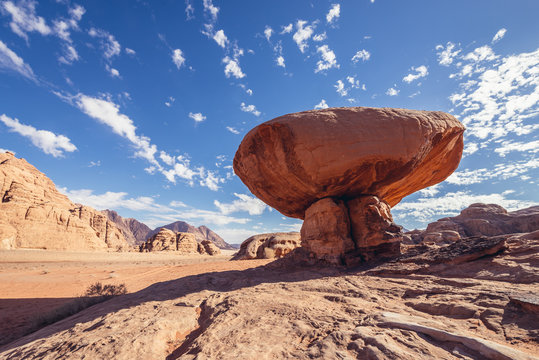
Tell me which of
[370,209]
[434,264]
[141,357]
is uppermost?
[370,209]

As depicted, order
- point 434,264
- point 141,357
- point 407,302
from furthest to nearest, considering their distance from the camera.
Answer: point 434,264 < point 407,302 < point 141,357

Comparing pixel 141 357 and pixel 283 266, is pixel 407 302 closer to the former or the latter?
pixel 141 357

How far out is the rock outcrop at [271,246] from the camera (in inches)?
645

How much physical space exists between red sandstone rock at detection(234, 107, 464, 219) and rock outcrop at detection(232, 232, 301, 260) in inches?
375

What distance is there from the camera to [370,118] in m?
6.40

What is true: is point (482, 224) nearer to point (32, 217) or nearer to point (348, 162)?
point (348, 162)

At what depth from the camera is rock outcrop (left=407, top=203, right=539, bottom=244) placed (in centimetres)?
2469

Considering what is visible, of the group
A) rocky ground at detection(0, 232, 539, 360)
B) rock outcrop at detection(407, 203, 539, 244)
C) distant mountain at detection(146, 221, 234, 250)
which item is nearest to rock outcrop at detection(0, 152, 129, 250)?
rocky ground at detection(0, 232, 539, 360)

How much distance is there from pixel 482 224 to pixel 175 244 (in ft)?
166

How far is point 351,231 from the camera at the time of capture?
7.22 m

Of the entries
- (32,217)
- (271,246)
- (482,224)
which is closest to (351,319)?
(271,246)

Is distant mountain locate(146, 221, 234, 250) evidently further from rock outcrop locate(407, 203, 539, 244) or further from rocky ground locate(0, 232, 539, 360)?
rocky ground locate(0, 232, 539, 360)

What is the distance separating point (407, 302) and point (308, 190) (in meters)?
4.61

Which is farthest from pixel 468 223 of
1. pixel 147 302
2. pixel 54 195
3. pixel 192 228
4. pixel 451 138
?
pixel 192 228
